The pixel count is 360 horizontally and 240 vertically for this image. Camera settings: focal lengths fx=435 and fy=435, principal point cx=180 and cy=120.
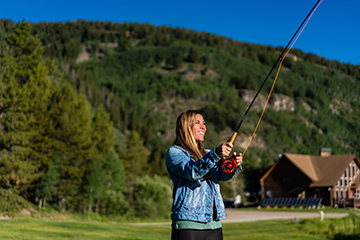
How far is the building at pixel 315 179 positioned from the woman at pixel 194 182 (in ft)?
168

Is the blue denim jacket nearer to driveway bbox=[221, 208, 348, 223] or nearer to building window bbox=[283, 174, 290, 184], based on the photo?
driveway bbox=[221, 208, 348, 223]

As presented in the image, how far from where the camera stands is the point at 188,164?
4.16m

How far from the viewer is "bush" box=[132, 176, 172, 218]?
113ft

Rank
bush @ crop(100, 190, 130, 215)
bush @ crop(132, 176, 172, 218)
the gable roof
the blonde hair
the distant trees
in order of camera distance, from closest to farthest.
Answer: the blonde hair
the distant trees
bush @ crop(132, 176, 172, 218)
bush @ crop(100, 190, 130, 215)
the gable roof

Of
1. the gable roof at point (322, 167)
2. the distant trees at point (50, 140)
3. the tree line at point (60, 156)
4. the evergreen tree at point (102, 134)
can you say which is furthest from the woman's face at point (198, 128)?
the gable roof at point (322, 167)

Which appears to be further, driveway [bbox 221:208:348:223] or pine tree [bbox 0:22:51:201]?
driveway [bbox 221:208:348:223]

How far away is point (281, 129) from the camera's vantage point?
19950cm

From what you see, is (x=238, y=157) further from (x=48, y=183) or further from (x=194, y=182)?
(x=48, y=183)

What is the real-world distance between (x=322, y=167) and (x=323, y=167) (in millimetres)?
155

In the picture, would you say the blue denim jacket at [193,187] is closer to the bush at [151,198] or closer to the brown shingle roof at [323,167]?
the bush at [151,198]

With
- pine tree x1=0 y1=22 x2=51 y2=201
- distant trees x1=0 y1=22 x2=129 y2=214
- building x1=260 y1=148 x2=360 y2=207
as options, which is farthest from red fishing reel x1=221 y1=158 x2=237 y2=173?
building x1=260 y1=148 x2=360 y2=207

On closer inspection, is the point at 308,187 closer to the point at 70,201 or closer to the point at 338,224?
the point at 70,201

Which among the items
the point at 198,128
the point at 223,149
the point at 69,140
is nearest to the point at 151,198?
the point at 69,140

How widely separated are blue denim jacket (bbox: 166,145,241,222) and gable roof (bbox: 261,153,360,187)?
5173cm
